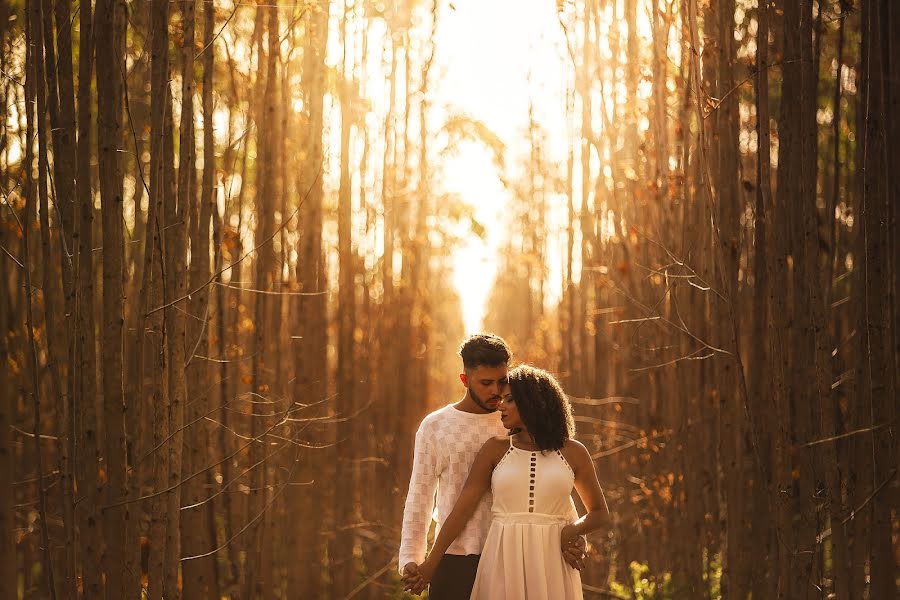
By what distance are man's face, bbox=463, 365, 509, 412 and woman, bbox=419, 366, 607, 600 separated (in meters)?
0.11

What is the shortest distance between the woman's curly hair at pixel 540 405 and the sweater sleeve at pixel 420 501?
0.41 meters

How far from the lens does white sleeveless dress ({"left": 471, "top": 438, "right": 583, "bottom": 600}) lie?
4047 mm

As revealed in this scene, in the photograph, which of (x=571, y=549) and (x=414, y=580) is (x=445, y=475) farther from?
(x=571, y=549)

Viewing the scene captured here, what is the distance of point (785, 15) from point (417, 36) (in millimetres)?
7097

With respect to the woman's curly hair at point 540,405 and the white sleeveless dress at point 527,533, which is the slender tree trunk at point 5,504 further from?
the woman's curly hair at point 540,405

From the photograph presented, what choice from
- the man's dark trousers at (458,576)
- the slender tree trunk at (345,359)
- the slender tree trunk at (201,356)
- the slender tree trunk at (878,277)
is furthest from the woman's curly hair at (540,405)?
the slender tree trunk at (345,359)

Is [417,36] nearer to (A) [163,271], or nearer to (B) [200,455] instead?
(B) [200,455]

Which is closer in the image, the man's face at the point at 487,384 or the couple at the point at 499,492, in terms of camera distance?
the couple at the point at 499,492

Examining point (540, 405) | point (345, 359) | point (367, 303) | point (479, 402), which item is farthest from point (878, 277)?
point (367, 303)

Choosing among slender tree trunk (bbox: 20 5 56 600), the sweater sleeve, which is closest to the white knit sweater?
the sweater sleeve

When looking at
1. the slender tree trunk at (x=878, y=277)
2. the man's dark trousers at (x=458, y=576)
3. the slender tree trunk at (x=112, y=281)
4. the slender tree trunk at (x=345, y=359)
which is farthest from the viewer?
the slender tree trunk at (x=345, y=359)

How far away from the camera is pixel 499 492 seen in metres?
4.09

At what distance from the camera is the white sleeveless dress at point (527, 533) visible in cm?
405

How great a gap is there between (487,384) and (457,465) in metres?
0.34
